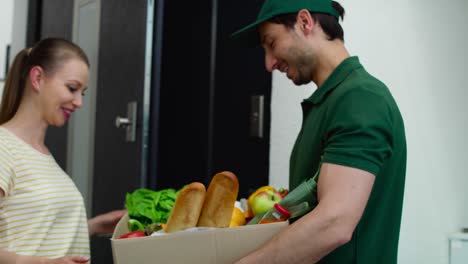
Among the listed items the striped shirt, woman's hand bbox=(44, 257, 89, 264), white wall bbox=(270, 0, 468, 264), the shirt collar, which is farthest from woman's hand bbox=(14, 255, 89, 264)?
white wall bbox=(270, 0, 468, 264)

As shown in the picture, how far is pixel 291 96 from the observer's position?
194cm

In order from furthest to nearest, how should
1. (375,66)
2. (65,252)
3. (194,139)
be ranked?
(194,139) < (375,66) < (65,252)

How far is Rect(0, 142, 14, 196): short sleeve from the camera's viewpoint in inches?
46.8

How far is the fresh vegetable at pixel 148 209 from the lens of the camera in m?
1.07

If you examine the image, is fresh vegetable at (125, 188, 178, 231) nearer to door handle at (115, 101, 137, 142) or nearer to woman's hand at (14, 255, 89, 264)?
woman's hand at (14, 255, 89, 264)

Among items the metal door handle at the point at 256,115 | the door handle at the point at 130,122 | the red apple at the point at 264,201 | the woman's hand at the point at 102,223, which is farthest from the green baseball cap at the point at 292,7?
the door handle at the point at 130,122

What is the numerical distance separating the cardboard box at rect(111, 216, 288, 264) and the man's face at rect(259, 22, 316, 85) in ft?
1.51

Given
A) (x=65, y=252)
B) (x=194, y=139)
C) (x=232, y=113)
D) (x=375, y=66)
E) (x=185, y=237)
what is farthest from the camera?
(x=194, y=139)

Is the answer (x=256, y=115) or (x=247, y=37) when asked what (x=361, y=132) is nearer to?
(x=247, y=37)

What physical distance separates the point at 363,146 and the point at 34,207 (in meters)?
0.77

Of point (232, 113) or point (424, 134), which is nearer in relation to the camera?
point (424, 134)

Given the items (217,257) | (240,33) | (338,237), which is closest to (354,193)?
(338,237)

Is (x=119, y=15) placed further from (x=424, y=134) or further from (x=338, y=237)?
(x=338, y=237)

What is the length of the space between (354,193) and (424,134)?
1.18 metres
